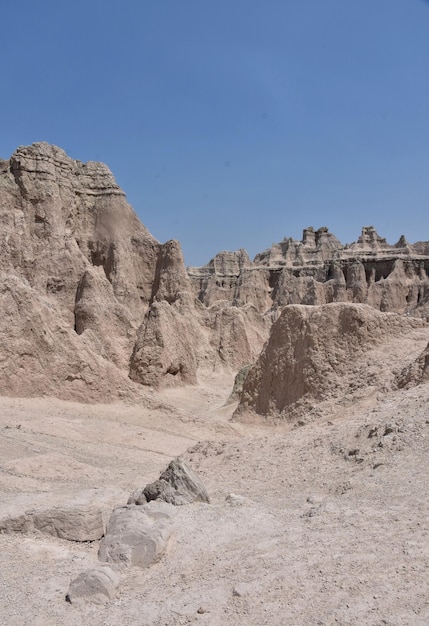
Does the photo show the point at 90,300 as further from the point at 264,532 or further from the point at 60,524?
the point at 264,532

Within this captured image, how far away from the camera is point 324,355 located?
1323 centimetres

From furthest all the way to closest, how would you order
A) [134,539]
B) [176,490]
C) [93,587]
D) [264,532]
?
[176,490] → [264,532] → [134,539] → [93,587]

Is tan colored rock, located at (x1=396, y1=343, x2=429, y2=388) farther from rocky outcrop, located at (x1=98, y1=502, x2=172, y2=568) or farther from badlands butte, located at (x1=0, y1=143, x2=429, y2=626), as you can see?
rocky outcrop, located at (x1=98, y1=502, x2=172, y2=568)

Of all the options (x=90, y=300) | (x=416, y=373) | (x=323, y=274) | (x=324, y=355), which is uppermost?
(x=323, y=274)

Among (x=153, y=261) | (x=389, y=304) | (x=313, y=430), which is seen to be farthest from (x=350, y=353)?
(x=389, y=304)

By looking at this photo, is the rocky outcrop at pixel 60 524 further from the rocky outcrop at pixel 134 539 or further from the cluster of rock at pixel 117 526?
the rocky outcrop at pixel 134 539

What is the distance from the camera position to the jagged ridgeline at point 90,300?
14.5m

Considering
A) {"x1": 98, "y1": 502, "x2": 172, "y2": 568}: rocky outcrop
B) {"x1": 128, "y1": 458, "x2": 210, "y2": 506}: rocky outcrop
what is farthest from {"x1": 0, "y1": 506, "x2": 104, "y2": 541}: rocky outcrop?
{"x1": 128, "y1": 458, "x2": 210, "y2": 506}: rocky outcrop

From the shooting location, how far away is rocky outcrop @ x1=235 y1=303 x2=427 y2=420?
12539 mm

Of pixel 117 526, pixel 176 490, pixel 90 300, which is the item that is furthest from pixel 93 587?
pixel 90 300

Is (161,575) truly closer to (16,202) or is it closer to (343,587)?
(343,587)

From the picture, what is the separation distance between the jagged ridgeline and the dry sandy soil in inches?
163

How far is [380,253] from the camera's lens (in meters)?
66.6

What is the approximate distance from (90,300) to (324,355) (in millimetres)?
10416
